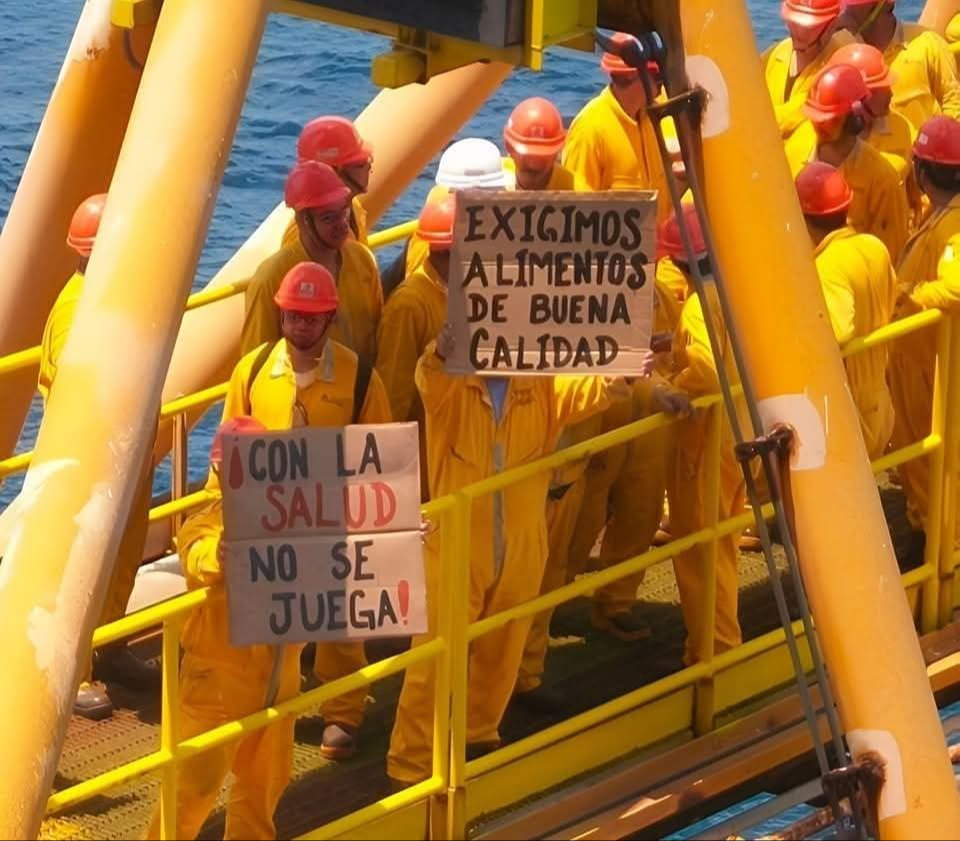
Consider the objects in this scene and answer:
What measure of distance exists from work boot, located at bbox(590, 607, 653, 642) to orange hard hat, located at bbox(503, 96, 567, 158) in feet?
5.94

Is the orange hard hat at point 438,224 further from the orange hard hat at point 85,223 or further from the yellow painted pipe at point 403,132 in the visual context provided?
the yellow painted pipe at point 403,132

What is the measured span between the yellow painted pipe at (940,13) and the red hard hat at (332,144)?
489cm

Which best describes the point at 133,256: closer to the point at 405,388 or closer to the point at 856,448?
the point at 856,448

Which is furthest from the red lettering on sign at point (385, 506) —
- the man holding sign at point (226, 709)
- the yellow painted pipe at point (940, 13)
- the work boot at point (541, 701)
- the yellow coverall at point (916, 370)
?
the yellow painted pipe at point (940, 13)

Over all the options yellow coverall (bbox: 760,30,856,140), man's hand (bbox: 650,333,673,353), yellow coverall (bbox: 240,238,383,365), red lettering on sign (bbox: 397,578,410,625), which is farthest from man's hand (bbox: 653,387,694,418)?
yellow coverall (bbox: 760,30,856,140)

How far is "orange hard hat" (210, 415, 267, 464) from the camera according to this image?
6942 mm

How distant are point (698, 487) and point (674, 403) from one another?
823mm

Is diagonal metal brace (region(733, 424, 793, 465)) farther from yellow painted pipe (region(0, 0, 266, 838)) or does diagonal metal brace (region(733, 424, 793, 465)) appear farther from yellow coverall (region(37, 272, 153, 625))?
yellow coverall (region(37, 272, 153, 625))

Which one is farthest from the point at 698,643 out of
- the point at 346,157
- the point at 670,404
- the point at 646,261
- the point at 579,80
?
the point at 579,80

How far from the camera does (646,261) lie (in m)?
7.65

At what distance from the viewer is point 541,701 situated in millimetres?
8672

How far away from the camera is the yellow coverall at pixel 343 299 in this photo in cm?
840

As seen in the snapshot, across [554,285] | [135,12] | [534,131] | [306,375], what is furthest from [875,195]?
[135,12]

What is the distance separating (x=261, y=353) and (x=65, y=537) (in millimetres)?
2451
